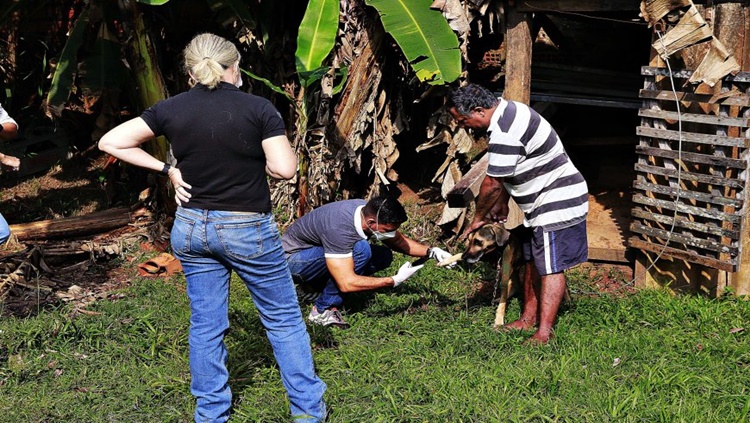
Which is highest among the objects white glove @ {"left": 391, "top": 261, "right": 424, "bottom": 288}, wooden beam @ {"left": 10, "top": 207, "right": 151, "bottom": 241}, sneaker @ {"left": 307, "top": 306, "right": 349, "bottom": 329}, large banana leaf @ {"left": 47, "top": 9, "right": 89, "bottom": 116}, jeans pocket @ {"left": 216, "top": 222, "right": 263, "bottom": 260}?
large banana leaf @ {"left": 47, "top": 9, "right": 89, "bottom": 116}

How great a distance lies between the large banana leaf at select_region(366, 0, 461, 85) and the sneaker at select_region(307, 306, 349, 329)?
6.95 feet

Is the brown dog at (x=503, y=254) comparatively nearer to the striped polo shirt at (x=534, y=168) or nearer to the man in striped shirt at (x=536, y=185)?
the man in striped shirt at (x=536, y=185)

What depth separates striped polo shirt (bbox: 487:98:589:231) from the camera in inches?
198

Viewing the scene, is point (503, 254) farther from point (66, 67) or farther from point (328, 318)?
point (66, 67)

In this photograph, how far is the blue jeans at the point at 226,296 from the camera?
3.97 meters

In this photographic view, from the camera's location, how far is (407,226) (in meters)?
7.75

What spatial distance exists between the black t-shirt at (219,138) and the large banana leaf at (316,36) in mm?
2905

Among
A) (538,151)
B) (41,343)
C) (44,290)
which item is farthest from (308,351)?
(44,290)

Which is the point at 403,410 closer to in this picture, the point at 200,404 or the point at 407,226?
the point at 200,404

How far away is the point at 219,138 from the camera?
385 cm

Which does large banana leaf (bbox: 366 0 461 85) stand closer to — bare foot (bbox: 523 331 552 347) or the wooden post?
the wooden post

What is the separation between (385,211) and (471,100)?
2.86ft

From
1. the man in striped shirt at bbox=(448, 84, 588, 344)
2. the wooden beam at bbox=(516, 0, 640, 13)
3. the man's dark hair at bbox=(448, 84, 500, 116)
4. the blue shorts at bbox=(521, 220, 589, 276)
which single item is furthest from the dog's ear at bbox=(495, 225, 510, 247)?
the wooden beam at bbox=(516, 0, 640, 13)

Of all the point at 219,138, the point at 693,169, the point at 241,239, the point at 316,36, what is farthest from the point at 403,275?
the point at 316,36
